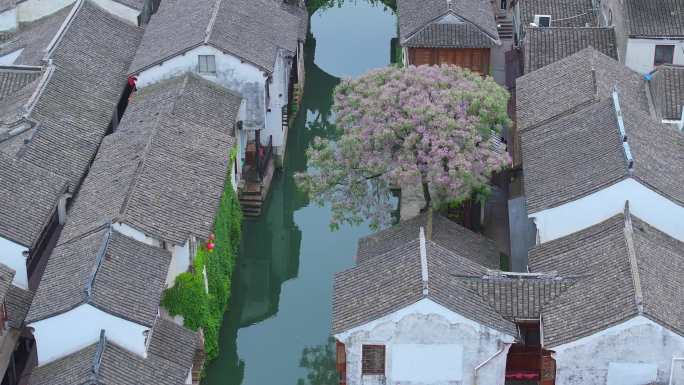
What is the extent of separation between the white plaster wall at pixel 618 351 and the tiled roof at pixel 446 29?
76.2 ft

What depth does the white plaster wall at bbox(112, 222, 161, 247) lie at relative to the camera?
1549 inches

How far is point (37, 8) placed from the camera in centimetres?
5756

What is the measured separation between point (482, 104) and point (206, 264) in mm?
10477

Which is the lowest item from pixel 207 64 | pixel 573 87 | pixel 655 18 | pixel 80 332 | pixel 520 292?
pixel 80 332

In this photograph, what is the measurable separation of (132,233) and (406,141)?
30.3 ft

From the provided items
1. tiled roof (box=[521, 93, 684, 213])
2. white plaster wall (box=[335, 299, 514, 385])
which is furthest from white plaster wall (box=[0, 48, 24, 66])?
white plaster wall (box=[335, 299, 514, 385])

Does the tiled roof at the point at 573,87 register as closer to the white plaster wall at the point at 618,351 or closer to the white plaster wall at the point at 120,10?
the white plaster wall at the point at 618,351

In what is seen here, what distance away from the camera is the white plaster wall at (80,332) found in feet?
118

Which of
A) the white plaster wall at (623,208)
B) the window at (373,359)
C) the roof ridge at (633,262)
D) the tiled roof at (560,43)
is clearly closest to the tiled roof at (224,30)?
the tiled roof at (560,43)

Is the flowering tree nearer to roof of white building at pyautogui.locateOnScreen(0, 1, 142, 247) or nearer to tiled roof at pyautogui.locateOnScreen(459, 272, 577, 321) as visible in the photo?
tiled roof at pyautogui.locateOnScreen(459, 272, 577, 321)

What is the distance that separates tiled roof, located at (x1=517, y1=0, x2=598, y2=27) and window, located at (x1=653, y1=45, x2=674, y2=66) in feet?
22.1

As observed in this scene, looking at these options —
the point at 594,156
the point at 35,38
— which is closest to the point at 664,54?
the point at 594,156

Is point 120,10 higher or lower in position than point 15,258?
higher

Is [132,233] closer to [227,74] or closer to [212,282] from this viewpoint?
[212,282]
